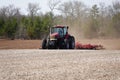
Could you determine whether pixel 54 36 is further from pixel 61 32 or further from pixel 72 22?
pixel 72 22

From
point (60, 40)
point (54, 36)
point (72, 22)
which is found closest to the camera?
point (54, 36)

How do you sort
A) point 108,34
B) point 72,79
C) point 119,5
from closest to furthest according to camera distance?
point 72,79 → point 108,34 → point 119,5

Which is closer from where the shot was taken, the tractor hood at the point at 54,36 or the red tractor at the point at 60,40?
the tractor hood at the point at 54,36

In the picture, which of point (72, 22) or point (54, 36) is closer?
point (54, 36)

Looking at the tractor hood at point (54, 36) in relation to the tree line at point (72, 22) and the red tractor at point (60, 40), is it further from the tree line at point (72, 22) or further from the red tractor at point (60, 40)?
the tree line at point (72, 22)

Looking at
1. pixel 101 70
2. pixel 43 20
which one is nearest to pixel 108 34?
pixel 43 20

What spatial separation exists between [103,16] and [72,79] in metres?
67.6

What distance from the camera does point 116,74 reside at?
11.4 m

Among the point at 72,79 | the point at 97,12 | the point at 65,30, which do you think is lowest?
the point at 72,79

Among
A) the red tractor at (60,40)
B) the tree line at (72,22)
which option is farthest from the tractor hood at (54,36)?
the tree line at (72,22)

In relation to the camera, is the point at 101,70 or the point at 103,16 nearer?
the point at 101,70

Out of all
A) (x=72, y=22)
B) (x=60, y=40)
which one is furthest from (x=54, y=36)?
(x=72, y=22)

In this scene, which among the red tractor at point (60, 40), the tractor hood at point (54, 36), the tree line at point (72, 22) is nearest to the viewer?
the tractor hood at point (54, 36)

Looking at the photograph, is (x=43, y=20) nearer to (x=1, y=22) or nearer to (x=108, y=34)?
(x=1, y=22)
